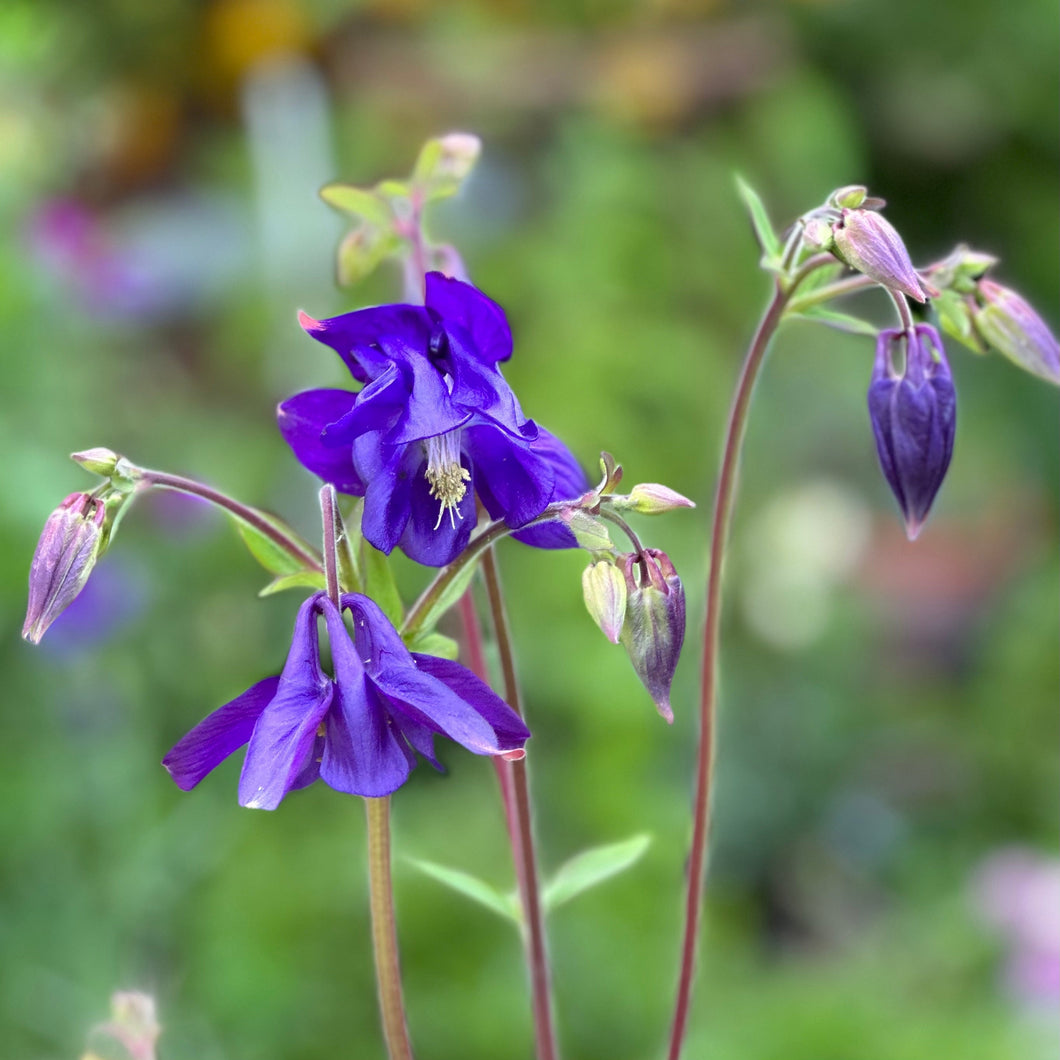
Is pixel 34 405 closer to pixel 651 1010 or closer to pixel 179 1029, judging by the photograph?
pixel 179 1029

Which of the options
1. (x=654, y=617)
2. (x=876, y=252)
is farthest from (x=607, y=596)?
(x=876, y=252)

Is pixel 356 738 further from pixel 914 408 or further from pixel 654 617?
pixel 914 408

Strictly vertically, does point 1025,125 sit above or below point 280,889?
above

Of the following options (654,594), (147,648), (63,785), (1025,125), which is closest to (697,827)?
(654,594)

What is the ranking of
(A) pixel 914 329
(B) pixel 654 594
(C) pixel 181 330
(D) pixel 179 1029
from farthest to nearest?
(C) pixel 181 330
(D) pixel 179 1029
(A) pixel 914 329
(B) pixel 654 594

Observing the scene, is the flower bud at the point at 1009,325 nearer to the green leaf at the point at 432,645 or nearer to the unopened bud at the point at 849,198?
the unopened bud at the point at 849,198

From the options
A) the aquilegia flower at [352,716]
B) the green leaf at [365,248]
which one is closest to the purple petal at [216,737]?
the aquilegia flower at [352,716]

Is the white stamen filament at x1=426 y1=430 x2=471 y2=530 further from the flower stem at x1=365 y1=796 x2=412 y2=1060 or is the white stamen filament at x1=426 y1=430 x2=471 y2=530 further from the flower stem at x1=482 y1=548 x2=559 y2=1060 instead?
the flower stem at x1=365 y1=796 x2=412 y2=1060
